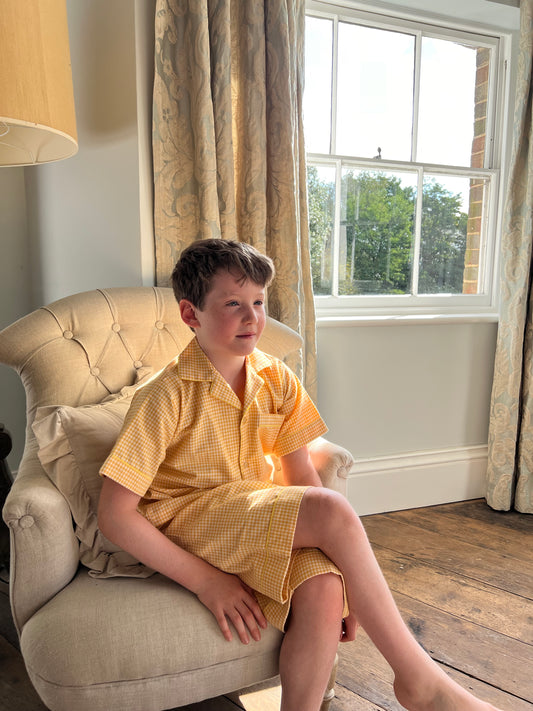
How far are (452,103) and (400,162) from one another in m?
0.38

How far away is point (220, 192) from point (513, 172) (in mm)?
1265

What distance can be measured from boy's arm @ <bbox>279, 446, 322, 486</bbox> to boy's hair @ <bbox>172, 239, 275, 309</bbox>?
397 millimetres

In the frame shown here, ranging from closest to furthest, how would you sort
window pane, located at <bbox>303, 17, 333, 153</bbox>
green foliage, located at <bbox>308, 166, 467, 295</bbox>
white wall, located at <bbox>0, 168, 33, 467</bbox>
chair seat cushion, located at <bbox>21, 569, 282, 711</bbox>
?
chair seat cushion, located at <bbox>21, 569, 282, 711</bbox> < white wall, located at <bbox>0, 168, 33, 467</bbox> < window pane, located at <bbox>303, 17, 333, 153</bbox> < green foliage, located at <bbox>308, 166, 467, 295</bbox>

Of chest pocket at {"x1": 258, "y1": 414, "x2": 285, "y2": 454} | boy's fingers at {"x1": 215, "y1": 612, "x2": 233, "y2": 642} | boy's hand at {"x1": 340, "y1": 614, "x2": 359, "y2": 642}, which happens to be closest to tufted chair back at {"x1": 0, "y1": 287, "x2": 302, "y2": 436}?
chest pocket at {"x1": 258, "y1": 414, "x2": 285, "y2": 454}

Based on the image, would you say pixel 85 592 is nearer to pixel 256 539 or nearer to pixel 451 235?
pixel 256 539

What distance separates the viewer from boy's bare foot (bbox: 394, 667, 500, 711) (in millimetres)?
1062

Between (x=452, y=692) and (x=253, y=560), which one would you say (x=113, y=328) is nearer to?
(x=253, y=560)

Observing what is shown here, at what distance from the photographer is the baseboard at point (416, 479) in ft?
8.11

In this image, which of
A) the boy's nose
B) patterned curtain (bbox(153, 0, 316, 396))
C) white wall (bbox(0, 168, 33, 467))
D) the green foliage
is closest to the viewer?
the boy's nose

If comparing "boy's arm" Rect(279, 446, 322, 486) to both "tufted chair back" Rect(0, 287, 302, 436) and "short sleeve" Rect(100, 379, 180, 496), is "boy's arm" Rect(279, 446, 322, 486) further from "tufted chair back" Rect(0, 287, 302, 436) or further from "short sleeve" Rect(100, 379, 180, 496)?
"tufted chair back" Rect(0, 287, 302, 436)

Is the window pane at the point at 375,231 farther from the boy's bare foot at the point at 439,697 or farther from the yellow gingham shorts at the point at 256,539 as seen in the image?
the boy's bare foot at the point at 439,697

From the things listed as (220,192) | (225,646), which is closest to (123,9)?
(220,192)

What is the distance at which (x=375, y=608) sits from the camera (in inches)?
42.8

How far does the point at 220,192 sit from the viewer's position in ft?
6.45
